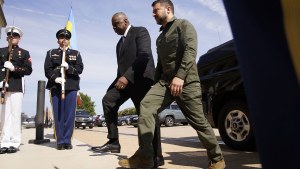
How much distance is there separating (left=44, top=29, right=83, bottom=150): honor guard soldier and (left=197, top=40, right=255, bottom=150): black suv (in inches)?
84.6

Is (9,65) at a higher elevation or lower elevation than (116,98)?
higher

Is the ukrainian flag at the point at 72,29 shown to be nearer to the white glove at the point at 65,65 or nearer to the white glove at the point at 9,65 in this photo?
the white glove at the point at 65,65

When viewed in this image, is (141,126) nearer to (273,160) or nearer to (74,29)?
(273,160)

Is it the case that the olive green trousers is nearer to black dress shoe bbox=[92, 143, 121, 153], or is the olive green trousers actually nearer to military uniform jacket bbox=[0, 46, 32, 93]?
black dress shoe bbox=[92, 143, 121, 153]

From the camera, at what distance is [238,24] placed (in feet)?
2.22

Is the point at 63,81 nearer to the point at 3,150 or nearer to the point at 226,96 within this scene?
the point at 3,150

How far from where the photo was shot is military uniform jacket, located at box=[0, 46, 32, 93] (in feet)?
15.2

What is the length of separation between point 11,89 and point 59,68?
2.74 ft

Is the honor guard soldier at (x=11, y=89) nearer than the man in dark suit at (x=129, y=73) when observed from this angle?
No

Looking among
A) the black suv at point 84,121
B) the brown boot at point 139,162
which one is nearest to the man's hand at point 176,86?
the brown boot at point 139,162

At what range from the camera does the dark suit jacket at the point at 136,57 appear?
3.54m

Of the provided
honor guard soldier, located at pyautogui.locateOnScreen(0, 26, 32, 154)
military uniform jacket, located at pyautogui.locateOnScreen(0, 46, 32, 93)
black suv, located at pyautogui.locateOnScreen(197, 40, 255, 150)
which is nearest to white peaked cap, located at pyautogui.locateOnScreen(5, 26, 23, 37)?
honor guard soldier, located at pyautogui.locateOnScreen(0, 26, 32, 154)

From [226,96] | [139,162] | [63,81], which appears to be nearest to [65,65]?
[63,81]

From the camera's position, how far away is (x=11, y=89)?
4.59m
